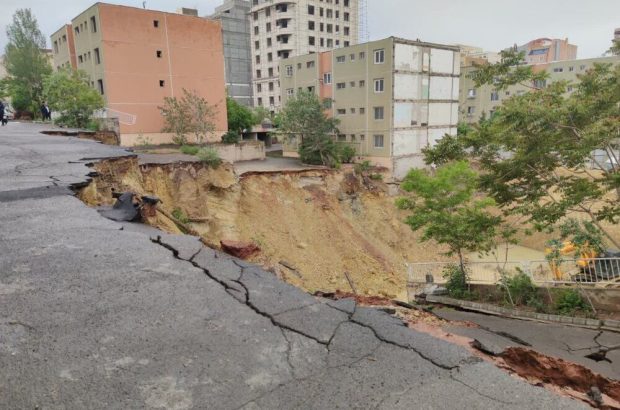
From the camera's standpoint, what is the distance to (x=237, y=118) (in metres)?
38.2

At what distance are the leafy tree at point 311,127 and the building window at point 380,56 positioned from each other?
5.19 m

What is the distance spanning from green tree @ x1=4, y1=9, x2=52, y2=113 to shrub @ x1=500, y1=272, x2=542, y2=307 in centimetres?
3543

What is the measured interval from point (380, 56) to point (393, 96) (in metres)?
3.10

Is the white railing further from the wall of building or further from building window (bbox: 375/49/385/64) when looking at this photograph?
building window (bbox: 375/49/385/64)

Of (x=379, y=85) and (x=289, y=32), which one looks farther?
(x=289, y=32)

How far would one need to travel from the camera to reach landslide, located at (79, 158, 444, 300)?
19.9 meters

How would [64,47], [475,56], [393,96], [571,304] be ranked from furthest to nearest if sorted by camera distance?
[475,56] → [64,47] → [393,96] → [571,304]

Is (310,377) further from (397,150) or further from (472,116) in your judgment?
(472,116)

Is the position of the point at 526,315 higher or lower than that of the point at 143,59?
lower

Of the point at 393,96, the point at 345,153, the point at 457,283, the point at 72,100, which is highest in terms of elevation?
the point at 393,96

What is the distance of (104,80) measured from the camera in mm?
27484

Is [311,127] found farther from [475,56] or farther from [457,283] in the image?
[475,56]

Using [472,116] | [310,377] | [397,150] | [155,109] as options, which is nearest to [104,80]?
[155,109]

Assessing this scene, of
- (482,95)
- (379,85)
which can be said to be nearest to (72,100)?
(379,85)
